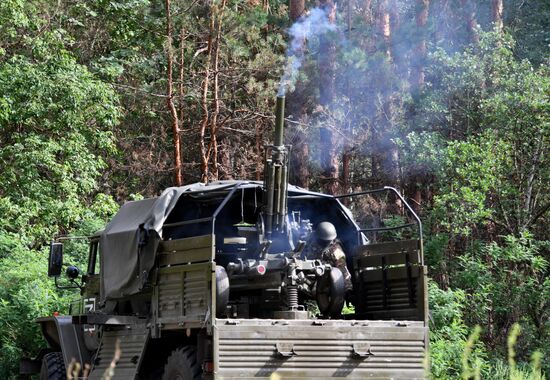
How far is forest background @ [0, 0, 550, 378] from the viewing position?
18625 mm

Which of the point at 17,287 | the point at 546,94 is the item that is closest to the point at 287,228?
the point at 17,287

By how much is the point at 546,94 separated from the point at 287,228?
9624mm

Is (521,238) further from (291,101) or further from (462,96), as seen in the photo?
(291,101)

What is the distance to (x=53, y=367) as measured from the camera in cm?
1335

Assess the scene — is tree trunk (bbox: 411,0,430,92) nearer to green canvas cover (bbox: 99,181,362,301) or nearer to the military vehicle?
the military vehicle

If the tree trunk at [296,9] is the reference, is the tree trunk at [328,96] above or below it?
below

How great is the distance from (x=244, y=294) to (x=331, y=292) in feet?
3.21

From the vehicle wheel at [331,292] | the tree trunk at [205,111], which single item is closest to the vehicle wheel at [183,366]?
the vehicle wheel at [331,292]

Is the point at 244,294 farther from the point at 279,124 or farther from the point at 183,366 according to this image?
the point at 279,124

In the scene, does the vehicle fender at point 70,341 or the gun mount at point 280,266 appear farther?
the vehicle fender at point 70,341

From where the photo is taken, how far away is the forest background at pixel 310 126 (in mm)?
18625

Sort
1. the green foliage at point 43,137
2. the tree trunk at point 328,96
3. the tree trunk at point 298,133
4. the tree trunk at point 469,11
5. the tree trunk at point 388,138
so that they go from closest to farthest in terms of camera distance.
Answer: the green foliage at point 43,137, the tree trunk at point 328,96, the tree trunk at point 298,133, the tree trunk at point 388,138, the tree trunk at point 469,11

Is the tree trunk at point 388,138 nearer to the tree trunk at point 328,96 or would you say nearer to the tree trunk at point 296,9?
the tree trunk at point 328,96

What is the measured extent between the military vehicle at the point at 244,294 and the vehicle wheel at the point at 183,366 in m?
0.01
